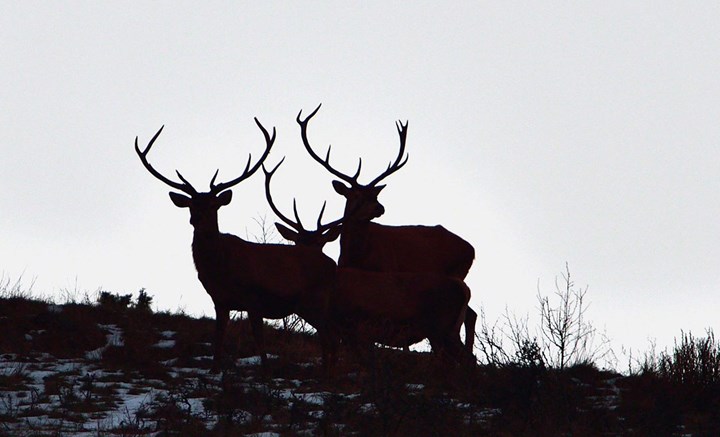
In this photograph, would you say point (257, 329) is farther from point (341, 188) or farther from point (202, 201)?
point (341, 188)

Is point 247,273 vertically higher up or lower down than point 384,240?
lower down

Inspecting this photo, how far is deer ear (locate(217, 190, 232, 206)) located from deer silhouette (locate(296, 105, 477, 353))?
3006 mm

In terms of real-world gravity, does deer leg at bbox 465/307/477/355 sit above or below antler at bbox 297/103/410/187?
below

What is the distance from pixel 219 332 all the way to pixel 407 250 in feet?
13.7

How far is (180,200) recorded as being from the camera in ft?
40.0

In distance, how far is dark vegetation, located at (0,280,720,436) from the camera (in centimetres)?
846

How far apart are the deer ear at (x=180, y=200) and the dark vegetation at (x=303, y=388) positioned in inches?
63.2

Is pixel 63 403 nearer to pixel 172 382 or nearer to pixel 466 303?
pixel 172 382

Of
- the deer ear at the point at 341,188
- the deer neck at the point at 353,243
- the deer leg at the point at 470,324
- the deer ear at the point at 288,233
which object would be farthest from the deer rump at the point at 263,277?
the deer ear at the point at 341,188

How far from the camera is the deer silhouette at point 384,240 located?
14.9 metres

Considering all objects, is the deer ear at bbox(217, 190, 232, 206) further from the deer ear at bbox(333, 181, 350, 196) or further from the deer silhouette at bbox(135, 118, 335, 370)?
the deer ear at bbox(333, 181, 350, 196)

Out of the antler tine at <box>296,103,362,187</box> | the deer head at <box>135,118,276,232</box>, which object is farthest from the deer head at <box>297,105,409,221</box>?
the deer head at <box>135,118,276,232</box>

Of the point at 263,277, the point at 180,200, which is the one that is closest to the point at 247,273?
the point at 263,277

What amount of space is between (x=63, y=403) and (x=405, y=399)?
2829 mm
